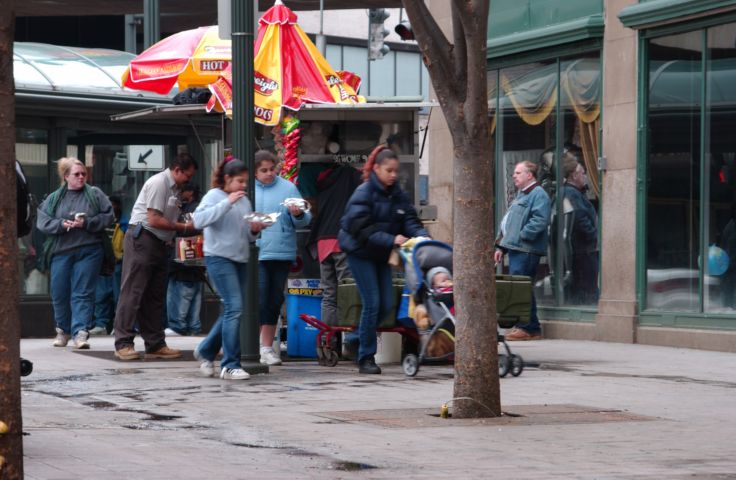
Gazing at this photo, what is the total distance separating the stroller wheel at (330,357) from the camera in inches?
503

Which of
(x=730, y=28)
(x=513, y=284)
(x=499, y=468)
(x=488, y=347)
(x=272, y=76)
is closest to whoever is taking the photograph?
(x=499, y=468)

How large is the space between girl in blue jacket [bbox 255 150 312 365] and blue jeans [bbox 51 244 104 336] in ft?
9.07

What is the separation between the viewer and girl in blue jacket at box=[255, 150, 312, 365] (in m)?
12.4

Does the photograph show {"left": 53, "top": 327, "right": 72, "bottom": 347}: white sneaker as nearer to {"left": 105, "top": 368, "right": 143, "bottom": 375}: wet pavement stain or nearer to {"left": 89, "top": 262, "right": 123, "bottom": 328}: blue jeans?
{"left": 89, "top": 262, "right": 123, "bottom": 328}: blue jeans

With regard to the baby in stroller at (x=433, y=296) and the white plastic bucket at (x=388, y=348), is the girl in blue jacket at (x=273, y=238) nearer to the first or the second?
the white plastic bucket at (x=388, y=348)

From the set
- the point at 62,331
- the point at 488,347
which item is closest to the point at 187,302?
the point at 62,331

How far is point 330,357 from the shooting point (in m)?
12.8

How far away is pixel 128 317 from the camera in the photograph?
1320 centimetres

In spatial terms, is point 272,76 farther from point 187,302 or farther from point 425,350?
point 187,302

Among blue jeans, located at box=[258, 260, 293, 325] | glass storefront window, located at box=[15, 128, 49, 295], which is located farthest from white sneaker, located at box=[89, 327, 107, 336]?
blue jeans, located at box=[258, 260, 293, 325]

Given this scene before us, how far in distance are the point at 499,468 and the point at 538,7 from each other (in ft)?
38.7

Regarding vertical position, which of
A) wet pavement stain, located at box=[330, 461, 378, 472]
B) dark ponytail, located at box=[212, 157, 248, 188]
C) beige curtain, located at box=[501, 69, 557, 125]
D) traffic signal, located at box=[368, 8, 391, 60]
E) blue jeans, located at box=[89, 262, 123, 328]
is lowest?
wet pavement stain, located at box=[330, 461, 378, 472]

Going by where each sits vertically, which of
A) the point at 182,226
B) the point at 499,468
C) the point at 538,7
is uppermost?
the point at 538,7

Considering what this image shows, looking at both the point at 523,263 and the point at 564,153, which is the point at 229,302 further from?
the point at 564,153
